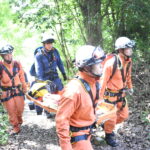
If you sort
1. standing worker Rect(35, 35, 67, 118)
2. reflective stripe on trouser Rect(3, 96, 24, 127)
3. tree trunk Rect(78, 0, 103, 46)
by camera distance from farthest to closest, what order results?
tree trunk Rect(78, 0, 103, 46) < standing worker Rect(35, 35, 67, 118) < reflective stripe on trouser Rect(3, 96, 24, 127)

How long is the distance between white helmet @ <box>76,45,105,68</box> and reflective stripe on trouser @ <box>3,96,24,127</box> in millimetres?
3934

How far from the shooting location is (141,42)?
9.89m

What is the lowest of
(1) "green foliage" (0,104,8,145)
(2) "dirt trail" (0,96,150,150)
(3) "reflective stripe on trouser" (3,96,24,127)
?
(2) "dirt trail" (0,96,150,150)

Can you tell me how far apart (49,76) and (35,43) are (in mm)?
8132

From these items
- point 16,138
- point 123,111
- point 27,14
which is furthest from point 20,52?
point 123,111

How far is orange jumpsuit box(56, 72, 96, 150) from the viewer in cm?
328

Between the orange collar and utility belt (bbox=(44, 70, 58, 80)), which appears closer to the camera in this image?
the orange collar

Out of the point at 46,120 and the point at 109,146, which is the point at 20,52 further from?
the point at 109,146

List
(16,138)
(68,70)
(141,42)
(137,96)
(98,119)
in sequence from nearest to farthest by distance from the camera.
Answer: (98,119)
(16,138)
(137,96)
(141,42)
(68,70)

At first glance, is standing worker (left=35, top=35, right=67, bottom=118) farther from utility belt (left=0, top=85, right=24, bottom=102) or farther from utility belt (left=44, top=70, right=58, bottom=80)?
utility belt (left=0, top=85, right=24, bottom=102)

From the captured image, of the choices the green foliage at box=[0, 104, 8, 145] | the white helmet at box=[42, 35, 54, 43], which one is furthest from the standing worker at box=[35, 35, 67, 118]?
the green foliage at box=[0, 104, 8, 145]

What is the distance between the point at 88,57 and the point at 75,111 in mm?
701

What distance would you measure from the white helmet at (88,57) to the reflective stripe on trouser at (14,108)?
3.93 meters

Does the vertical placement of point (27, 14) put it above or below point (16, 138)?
above
